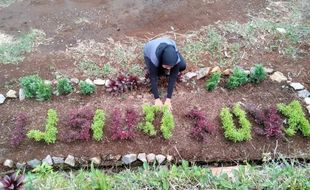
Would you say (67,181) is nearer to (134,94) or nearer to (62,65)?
(134,94)

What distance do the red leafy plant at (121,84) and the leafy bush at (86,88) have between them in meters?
0.24

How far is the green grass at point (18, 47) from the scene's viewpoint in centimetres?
721

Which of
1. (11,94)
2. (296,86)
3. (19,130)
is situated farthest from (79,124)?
(296,86)

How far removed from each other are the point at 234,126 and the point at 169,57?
151 centimetres

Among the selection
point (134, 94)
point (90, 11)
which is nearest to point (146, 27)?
point (90, 11)

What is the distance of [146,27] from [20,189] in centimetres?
522

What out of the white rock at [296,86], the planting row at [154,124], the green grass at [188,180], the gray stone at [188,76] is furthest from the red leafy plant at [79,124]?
the white rock at [296,86]

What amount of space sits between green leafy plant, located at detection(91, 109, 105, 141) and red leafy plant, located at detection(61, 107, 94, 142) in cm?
10

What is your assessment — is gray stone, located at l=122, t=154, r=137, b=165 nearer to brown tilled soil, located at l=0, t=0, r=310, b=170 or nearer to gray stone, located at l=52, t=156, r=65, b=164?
brown tilled soil, located at l=0, t=0, r=310, b=170

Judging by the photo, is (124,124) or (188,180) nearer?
(188,180)

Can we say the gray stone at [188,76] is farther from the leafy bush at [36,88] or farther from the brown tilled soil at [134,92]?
the leafy bush at [36,88]

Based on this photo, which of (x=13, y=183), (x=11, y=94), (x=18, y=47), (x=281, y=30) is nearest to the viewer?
(x=13, y=183)

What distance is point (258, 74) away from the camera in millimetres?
6742

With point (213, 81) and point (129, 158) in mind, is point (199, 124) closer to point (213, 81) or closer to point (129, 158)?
point (213, 81)
